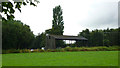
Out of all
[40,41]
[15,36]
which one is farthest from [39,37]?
[15,36]

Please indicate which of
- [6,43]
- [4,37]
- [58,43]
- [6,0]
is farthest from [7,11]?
[58,43]

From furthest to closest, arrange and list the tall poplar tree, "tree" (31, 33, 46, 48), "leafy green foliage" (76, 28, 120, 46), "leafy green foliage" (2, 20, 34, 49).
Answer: "tree" (31, 33, 46, 48)
the tall poplar tree
"leafy green foliage" (76, 28, 120, 46)
"leafy green foliage" (2, 20, 34, 49)

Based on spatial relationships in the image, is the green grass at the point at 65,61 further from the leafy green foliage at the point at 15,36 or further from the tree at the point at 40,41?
the tree at the point at 40,41

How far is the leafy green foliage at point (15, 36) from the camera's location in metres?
25.9

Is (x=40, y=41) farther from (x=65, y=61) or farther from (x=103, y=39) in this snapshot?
(x=65, y=61)

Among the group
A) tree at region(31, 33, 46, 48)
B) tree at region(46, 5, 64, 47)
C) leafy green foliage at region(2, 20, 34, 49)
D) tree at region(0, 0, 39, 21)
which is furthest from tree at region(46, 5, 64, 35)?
tree at region(0, 0, 39, 21)

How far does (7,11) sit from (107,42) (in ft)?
117

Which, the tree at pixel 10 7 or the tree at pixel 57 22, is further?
the tree at pixel 57 22

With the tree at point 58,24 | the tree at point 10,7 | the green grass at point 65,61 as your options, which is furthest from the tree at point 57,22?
the tree at point 10,7

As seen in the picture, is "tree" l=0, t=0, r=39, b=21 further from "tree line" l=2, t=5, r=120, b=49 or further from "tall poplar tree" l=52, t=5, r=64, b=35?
"tall poplar tree" l=52, t=5, r=64, b=35

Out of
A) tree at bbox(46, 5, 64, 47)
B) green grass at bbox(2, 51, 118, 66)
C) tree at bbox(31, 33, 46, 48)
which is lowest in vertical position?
green grass at bbox(2, 51, 118, 66)

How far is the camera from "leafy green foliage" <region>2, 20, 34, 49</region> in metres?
25.9

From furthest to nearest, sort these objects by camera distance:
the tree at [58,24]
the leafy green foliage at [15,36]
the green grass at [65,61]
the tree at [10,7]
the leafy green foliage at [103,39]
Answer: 1. the tree at [58,24]
2. the leafy green foliage at [103,39]
3. the leafy green foliage at [15,36]
4. the green grass at [65,61]
5. the tree at [10,7]

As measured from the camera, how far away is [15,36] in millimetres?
28734
